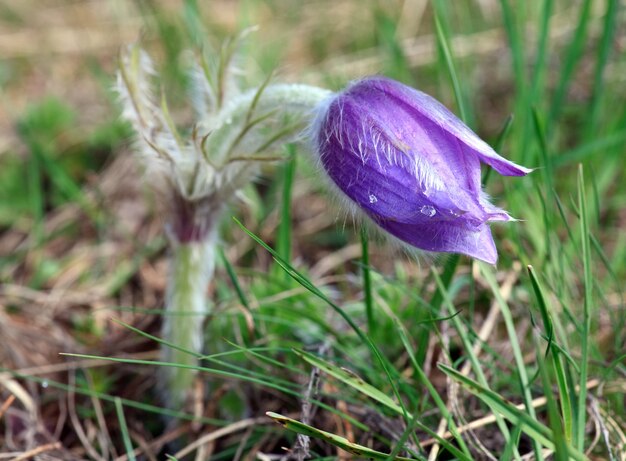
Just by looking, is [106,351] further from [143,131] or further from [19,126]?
[19,126]

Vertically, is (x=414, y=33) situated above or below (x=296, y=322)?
above

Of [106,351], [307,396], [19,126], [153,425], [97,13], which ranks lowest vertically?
[153,425]

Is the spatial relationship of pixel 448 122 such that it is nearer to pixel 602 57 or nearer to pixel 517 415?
pixel 517 415

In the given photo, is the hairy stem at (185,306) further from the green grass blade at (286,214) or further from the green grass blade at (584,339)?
the green grass blade at (584,339)

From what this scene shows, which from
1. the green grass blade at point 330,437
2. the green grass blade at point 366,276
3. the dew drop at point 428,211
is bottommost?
the green grass blade at point 330,437

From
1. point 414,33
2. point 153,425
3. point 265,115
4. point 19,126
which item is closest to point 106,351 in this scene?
point 153,425

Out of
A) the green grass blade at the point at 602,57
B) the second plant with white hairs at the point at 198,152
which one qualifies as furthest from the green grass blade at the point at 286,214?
the green grass blade at the point at 602,57

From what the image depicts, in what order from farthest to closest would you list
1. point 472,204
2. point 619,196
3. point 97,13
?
point 97,13, point 619,196, point 472,204

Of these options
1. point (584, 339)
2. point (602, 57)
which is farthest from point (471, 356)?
point (602, 57)
